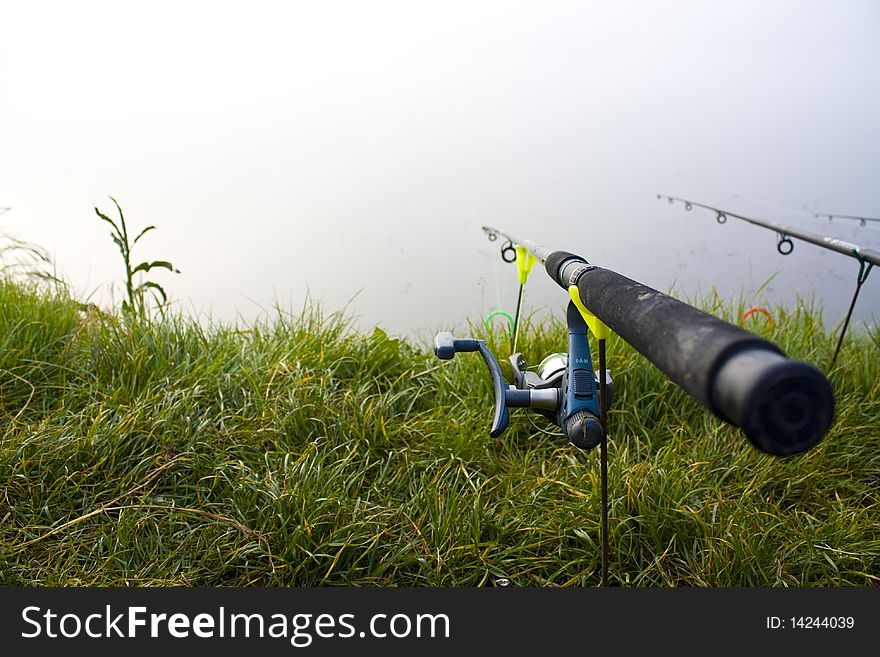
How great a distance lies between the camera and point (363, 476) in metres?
2.41

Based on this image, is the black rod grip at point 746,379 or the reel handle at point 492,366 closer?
the black rod grip at point 746,379

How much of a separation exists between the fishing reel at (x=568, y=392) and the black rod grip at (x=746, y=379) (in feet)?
1.85

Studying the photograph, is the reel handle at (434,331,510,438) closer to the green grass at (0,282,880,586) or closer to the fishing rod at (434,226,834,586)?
the fishing rod at (434,226,834,586)

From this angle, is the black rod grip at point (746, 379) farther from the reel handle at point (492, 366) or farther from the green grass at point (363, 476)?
the green grass at point (363, 476)

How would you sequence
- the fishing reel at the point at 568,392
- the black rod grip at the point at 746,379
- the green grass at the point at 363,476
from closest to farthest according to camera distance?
the black rod grip at the point at 746,379
the fishing reel at the point at 568,392
the green grass at the point at 363,476

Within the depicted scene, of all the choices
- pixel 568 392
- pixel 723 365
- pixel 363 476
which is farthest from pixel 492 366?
pixel 363 476

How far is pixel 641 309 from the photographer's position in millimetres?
793

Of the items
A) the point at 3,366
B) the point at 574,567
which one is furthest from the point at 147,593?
the point at 3,366

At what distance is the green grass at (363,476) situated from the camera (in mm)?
2104

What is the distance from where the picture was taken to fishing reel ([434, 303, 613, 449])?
1281 millimetres

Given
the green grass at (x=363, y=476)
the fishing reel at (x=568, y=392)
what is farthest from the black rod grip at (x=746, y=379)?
the green grass at (x=363, y=476)

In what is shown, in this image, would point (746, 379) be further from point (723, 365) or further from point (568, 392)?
point (568, 392)

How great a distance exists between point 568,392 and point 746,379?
2.43 ft

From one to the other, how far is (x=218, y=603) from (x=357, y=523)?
430 millimetres
